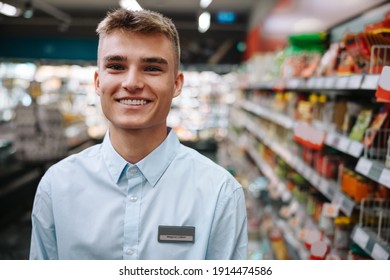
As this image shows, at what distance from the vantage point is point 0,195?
5445mm

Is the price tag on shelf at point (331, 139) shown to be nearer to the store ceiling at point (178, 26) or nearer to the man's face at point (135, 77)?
the man's face at point (135, 77)

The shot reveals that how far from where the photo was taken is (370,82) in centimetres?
169

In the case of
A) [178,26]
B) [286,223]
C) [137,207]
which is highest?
[178,26]

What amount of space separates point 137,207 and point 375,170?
0.94 metres

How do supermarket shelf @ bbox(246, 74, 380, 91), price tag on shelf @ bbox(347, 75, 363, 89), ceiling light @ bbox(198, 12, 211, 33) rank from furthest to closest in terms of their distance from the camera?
ceiling light @ bbox(198, 12, 211, 33), price tag on shelf @ bbox(347, 75, 363, 89), supermarket shelf @ bbox(246, 74, 380, 91)

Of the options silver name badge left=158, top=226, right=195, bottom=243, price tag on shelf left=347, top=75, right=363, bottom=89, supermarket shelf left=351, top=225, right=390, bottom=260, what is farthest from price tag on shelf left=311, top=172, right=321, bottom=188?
silver name badge left=158, top=226, right=195, bottom=243

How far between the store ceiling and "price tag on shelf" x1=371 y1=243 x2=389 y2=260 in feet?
22.0

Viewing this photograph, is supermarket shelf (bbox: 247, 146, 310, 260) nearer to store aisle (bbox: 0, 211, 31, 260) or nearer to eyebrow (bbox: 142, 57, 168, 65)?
eyebrow (bbox: 142, 57, 168, 65)

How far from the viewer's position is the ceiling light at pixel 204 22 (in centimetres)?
807

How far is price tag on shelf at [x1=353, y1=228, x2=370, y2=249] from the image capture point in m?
1.83

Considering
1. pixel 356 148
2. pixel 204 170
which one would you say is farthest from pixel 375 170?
pixel 204 170

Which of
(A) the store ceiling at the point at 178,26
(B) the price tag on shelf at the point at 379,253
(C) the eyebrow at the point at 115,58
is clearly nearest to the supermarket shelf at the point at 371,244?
(B) the price tag on shelf at the point at 379,253

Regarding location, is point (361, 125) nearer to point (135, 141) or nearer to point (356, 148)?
point (356, 148)

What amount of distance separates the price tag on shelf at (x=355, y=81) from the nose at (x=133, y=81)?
37.1 inches
